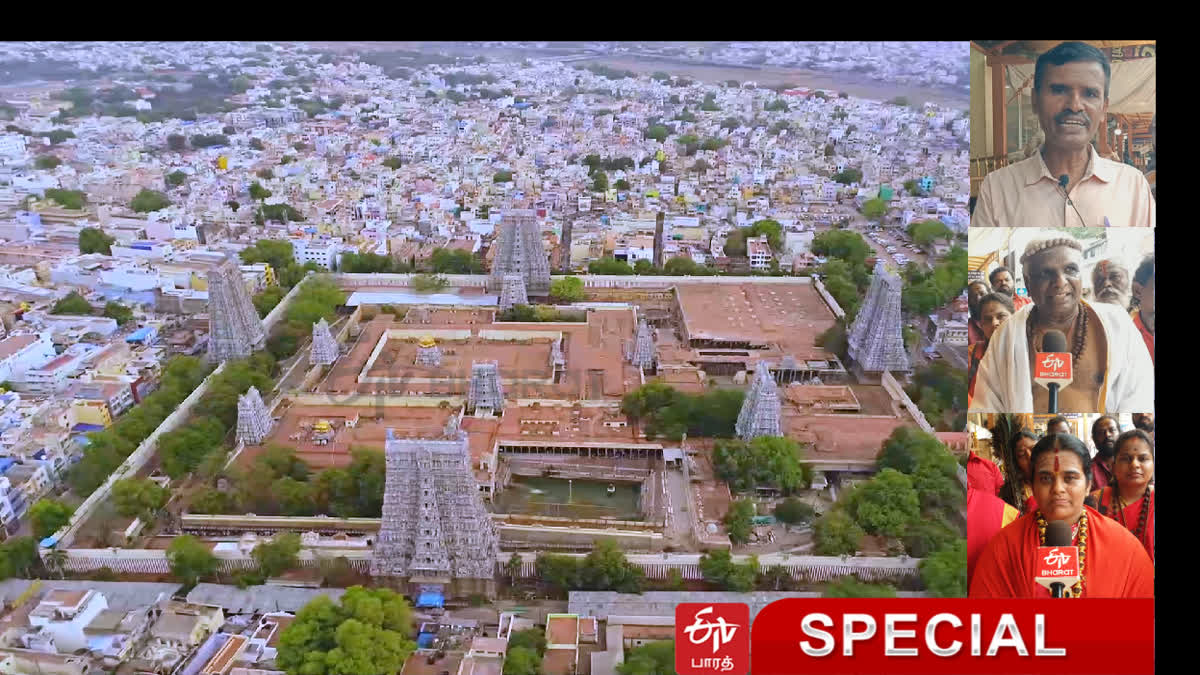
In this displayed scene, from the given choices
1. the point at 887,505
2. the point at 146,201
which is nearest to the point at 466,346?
the point at 146,201

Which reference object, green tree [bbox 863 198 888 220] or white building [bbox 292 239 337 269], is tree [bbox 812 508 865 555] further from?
white building [bbox 292 239 337 269]

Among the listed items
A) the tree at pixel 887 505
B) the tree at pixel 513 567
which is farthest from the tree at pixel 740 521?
the tree at pixel 513 567

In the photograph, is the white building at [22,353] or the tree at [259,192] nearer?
the white building at [22,353]

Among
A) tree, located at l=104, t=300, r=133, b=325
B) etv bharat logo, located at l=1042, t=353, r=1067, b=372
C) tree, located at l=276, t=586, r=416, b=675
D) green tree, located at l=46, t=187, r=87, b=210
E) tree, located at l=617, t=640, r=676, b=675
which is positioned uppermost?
green tree, located at l=46, t=187, r=87, b=210

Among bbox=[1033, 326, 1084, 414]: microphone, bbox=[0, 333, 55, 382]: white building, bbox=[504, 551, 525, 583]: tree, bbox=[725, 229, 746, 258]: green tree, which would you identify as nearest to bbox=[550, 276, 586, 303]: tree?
bbox=[725, 229, 746, 258]: green tree

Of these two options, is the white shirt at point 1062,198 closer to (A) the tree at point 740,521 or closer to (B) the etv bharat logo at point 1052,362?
(B) the etv bharat logo at point 1052,362

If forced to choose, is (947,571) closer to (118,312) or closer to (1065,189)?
(1065,189)

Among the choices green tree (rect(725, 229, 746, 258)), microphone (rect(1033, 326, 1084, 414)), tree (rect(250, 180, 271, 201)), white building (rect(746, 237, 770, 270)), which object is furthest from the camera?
green tree (rect(725, 229, 746, 258))
